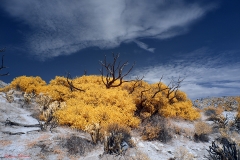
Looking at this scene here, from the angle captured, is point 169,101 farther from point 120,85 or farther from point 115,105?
point 115,105

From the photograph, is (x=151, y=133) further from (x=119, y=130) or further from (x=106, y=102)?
(x=106, y=102)

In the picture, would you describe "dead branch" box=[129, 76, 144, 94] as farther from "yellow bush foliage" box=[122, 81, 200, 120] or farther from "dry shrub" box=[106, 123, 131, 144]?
"dry shrub" box=[106, 123, 131, 144]

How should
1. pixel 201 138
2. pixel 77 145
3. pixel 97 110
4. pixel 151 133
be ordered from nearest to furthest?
pixel 77 145, pixel 151 133, pixel 97 110, pixel 201 138

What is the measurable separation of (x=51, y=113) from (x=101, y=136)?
3.12 metres

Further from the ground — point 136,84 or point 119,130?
point 136,84

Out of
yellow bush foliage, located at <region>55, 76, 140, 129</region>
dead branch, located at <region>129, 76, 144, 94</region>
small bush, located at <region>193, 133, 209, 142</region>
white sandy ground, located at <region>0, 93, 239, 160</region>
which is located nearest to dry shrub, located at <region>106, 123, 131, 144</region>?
white sandy ground, located at <region>0, 93, 239, 160</region>

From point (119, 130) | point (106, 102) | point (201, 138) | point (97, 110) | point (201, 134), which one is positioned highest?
point (106, 102)

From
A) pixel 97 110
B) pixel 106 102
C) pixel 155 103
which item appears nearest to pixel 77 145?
pixel 97 110

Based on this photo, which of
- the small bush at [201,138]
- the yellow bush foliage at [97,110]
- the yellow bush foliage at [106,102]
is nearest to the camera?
the yellow bush foliage at [97,110]

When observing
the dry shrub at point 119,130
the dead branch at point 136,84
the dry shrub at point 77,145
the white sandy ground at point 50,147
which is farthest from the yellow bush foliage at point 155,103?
the dry shrub at point 77,145

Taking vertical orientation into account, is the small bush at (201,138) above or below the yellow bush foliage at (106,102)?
below

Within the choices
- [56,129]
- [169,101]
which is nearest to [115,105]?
[56,129]

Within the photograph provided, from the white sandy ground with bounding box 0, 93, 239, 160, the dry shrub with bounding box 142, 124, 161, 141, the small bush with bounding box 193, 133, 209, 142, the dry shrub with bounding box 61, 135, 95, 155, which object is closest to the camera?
the white sandy ground with bounding box 0, 93, 239, 160

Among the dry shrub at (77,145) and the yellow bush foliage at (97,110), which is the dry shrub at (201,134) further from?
the dry shrub at (77,145)
